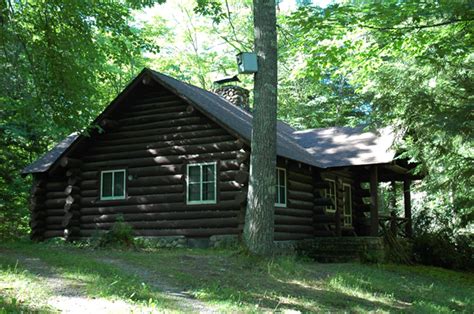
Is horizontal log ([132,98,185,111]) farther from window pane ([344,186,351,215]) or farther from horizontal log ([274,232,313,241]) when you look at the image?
window pane ([344,186,351,215])

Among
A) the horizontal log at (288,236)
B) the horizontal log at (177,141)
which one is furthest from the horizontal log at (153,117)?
the horizontal log at (288,236)

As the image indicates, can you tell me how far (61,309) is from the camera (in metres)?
6.54

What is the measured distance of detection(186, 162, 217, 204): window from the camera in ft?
54.5

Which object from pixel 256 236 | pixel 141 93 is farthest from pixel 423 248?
pixel 141 93

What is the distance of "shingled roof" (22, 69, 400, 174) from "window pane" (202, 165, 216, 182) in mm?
1614

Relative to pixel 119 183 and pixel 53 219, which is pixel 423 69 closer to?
pixel 119 183

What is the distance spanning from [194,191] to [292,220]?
3.36 m

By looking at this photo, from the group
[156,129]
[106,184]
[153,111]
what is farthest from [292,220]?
[106,184]

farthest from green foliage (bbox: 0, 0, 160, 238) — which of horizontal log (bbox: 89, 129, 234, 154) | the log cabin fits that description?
horizontal log (bbox: 89, 129, 234, 154)

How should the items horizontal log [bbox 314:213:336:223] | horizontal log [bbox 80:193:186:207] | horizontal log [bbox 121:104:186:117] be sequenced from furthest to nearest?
horizontal log [bbox 314:213:336:223] → horizontal log [bbox 121:104:186:117] → horizontal log [bbox 80:193:186:207]

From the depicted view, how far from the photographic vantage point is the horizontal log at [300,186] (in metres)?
17.5

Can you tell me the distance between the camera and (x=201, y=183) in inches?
660

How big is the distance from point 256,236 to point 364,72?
9601mm

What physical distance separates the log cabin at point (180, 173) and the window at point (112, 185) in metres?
0.03
